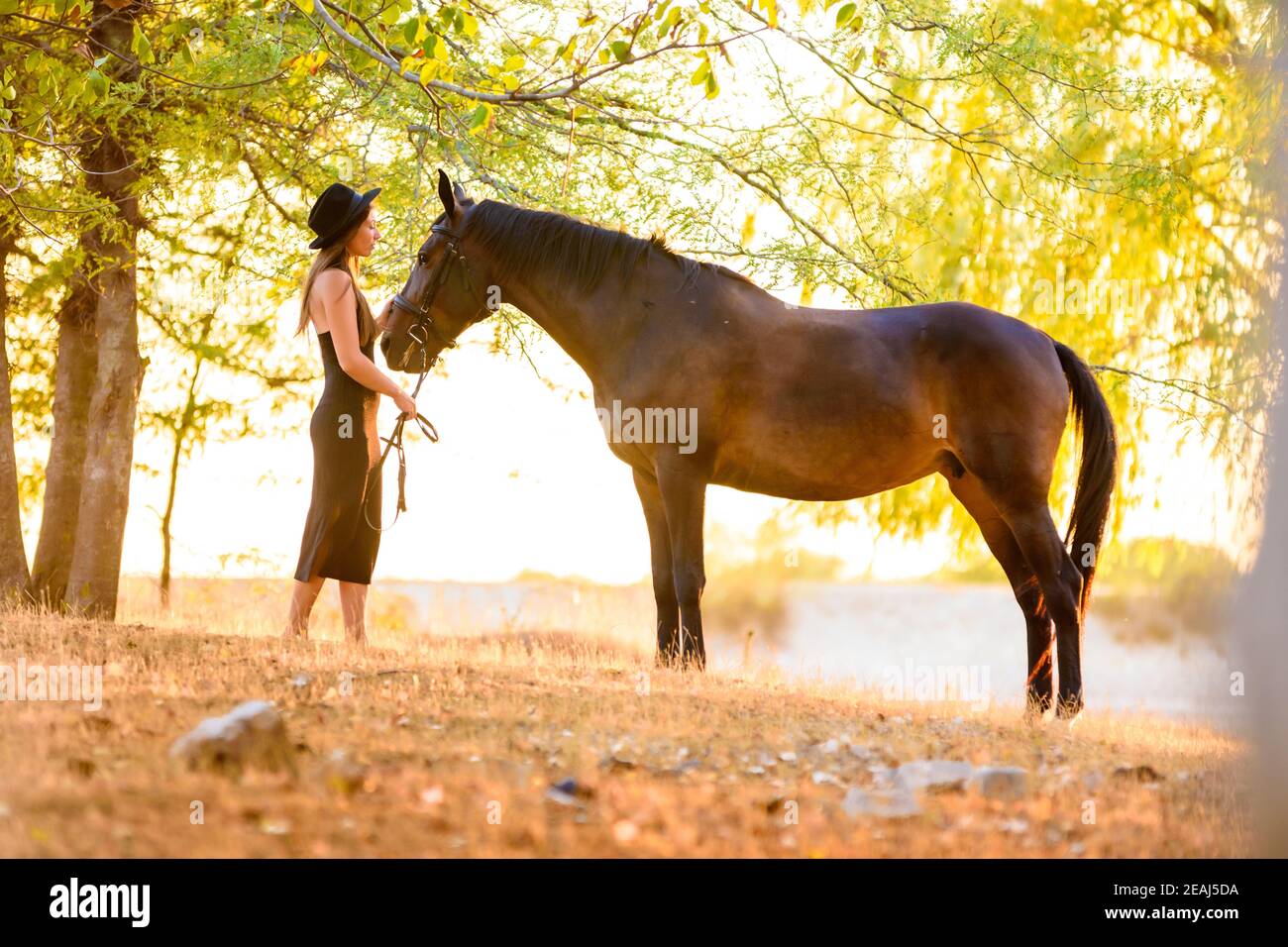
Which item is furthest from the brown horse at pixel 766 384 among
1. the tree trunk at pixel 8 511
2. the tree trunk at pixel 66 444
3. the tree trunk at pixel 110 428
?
the tree trunk at pixel 66 444

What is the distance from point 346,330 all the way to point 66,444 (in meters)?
5.83

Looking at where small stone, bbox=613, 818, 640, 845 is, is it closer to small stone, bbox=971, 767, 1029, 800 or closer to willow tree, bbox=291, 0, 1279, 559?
small stone, bbox=971, 767, 1029, 800

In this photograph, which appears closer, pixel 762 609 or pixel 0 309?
pixel 0 309

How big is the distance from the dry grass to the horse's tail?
1.24 metres

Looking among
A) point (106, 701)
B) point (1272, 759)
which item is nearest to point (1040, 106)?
point (1272, 759)

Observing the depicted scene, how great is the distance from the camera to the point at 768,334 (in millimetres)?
7586

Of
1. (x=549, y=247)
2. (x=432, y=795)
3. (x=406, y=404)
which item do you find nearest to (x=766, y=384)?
Result: (x=549, y=247)

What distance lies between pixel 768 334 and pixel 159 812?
4.81m

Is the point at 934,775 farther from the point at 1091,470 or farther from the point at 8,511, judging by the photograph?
the point at 8,511

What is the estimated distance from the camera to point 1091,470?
7.78 m

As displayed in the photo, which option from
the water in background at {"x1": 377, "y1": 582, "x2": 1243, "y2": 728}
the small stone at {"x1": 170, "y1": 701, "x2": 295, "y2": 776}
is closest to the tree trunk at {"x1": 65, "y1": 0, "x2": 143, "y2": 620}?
the water in background at {"x1": 377, "y1": 582, "x2": 1243, "y2": 728}

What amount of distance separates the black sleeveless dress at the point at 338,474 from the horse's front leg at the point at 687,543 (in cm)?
194

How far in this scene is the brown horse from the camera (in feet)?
24.2
